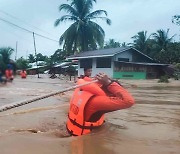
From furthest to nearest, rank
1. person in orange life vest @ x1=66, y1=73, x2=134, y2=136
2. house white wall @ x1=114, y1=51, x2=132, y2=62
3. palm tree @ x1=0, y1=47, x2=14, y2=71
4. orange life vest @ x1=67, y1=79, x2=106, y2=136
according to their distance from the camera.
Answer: house white wall @ x1=114, y1=51, x2=132, y2=62, orange life vest @ x1=67, y1=79, x2=106, y2=136, person in orange life vest @ x1=66, y1=73, x2=134, y2=136, palm tree @ x1=0, y1=47, x2=14, y2=71

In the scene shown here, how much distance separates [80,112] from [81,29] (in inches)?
1359

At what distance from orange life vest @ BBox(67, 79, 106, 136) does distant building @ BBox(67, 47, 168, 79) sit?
25046 mm

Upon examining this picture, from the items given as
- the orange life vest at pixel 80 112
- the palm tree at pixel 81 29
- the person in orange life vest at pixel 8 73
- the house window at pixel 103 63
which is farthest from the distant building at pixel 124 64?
the person in orange life vest at pixel 8 73

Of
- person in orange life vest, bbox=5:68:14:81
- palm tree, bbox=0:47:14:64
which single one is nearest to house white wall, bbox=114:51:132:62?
palm tree, bbox=0:47:14:64

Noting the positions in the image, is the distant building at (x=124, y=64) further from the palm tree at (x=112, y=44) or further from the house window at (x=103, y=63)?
the palm tree at (x=112, y=44)

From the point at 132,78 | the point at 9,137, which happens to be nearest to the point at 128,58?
the point at 132,78

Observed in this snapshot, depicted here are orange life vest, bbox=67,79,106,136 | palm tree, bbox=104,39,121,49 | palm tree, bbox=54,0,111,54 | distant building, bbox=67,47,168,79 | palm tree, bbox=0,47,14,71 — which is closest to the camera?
palm tree, bbox=0,47,14,71

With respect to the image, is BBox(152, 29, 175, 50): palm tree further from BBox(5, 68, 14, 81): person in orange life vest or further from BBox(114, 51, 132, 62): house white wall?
BBox(5, 68, 14, 81): person in orange life vest

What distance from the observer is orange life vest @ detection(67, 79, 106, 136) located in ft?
15.0

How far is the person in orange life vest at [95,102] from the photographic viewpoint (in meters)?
4.44

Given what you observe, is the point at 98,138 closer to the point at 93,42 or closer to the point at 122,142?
the point at 122,142

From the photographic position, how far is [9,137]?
201 inches

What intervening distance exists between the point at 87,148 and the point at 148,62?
30.1 m

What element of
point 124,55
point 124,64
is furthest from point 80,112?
point 124,55
